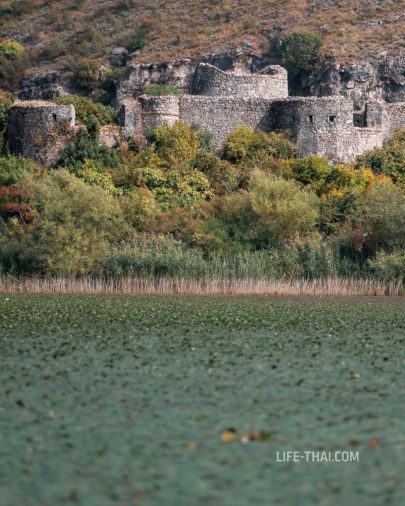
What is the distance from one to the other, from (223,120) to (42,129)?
7413mm

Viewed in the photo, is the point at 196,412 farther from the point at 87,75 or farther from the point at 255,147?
the point at 87,75

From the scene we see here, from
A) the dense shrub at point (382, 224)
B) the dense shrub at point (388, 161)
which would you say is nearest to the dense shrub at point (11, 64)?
the dense shrub at point (388, 161)

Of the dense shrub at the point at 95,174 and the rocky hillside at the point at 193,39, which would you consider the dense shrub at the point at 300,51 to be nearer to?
the rocky hillside at the point at 193,39

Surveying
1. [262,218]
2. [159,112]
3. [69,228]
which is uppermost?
[159,112]

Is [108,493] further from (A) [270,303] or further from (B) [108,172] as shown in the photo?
(B) [108,172]

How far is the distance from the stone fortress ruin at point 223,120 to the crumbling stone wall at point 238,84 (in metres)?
1.63

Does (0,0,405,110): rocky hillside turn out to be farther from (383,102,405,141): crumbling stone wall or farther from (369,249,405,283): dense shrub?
(369,249,405,283): dense shrub

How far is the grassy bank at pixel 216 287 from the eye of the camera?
42719 millimetres

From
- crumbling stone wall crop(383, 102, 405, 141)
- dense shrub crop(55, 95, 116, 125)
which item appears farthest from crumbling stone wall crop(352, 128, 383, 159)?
dense shrub crop(55, 95, 116, 125)

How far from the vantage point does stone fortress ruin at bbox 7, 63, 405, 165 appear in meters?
55.0

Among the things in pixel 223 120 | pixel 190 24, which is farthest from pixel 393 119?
pixel 190 24

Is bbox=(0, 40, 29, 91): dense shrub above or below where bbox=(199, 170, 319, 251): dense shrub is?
above

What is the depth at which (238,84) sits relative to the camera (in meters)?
59.0

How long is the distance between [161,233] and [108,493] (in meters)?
34.4
